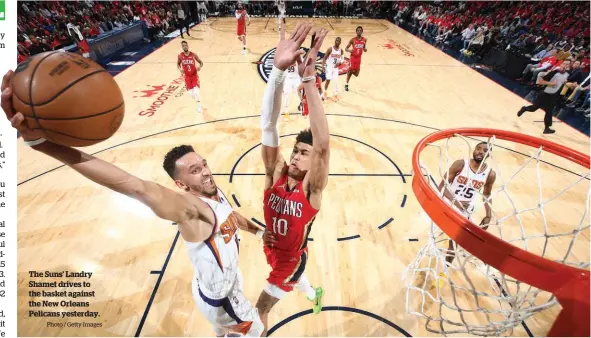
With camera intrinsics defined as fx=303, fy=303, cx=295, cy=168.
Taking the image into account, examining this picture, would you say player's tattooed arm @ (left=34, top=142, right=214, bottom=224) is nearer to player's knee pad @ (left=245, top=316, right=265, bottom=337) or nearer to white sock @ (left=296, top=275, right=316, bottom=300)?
player's knee pad @ (left=245, top=316, right=265, bottom=337)

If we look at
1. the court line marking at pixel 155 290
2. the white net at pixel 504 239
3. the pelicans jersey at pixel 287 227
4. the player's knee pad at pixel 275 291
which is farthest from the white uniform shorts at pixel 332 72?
the player's knee pad at pixel 275 291

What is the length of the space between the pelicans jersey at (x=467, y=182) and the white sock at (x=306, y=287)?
1828mm

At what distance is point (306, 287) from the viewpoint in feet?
9.61

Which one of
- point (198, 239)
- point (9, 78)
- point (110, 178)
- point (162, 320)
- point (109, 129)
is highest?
point (9, 78)

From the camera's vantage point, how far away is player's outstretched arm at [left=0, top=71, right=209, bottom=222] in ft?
4.17

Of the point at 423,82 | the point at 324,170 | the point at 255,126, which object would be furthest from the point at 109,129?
the point at 423,82

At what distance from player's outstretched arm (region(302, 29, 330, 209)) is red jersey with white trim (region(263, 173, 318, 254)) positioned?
0.15 metres

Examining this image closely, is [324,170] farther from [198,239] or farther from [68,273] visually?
[68,273]

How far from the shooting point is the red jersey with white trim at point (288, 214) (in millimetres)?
2320

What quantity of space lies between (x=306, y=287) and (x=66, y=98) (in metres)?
2.42

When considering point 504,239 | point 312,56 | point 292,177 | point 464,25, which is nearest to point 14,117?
point 312,56

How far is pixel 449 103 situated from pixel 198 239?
8.22 m

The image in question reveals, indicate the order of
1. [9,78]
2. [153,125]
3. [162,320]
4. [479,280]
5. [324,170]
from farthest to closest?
[153,125]
[479,280]
[162,320]
[324,170]
[9,78]

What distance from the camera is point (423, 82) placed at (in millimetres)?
9742
